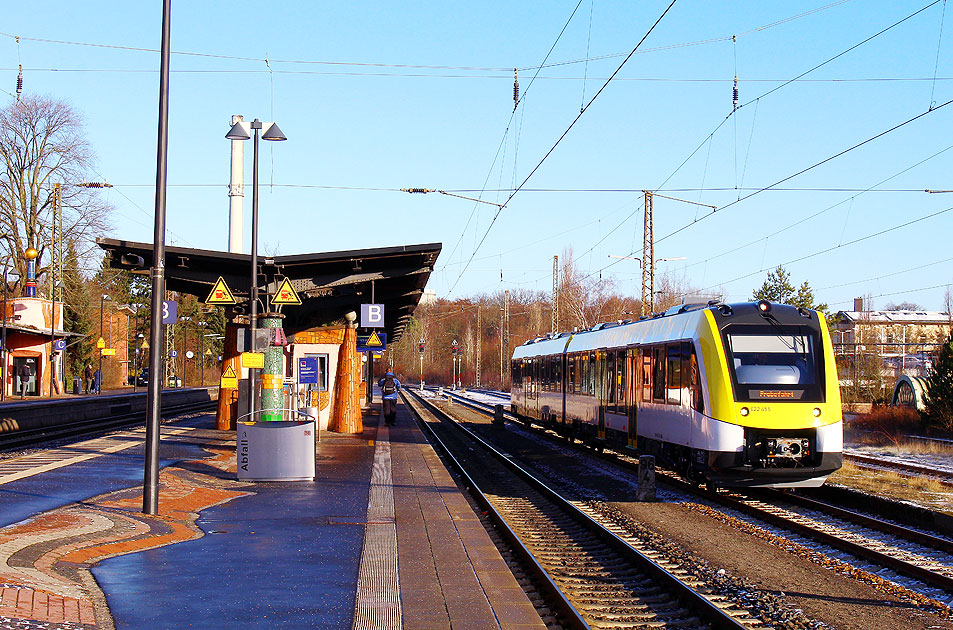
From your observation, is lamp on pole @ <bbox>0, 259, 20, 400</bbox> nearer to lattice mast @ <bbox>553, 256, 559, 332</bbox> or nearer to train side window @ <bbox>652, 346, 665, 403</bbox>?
lattice mast @ <bbox>553, 256, 559, 332</bbox>

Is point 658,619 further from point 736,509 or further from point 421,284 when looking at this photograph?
point 421,284

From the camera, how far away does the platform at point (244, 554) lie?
282 inches

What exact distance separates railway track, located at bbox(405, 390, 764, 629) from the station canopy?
7.45m

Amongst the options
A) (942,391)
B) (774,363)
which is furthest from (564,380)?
(774,363)

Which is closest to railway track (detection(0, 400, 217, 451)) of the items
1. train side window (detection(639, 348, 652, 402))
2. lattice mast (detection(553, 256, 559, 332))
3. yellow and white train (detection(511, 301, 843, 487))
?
train side window (detection(639, 348, 652, 402))

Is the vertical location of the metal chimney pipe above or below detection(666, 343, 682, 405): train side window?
above

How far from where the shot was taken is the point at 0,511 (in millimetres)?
11859

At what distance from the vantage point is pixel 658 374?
18062 millimetres

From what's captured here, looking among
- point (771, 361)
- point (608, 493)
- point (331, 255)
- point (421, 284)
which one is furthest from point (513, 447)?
point (771, 361)

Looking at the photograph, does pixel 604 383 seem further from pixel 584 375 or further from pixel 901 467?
pixel 901 467

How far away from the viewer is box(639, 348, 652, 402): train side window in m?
18.7

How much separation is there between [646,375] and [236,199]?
28.0 meters

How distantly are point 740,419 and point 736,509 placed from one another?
4.33ft

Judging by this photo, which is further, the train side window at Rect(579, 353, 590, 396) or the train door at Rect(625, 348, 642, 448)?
the train side window at Rect(579, 353, 590, 396)
